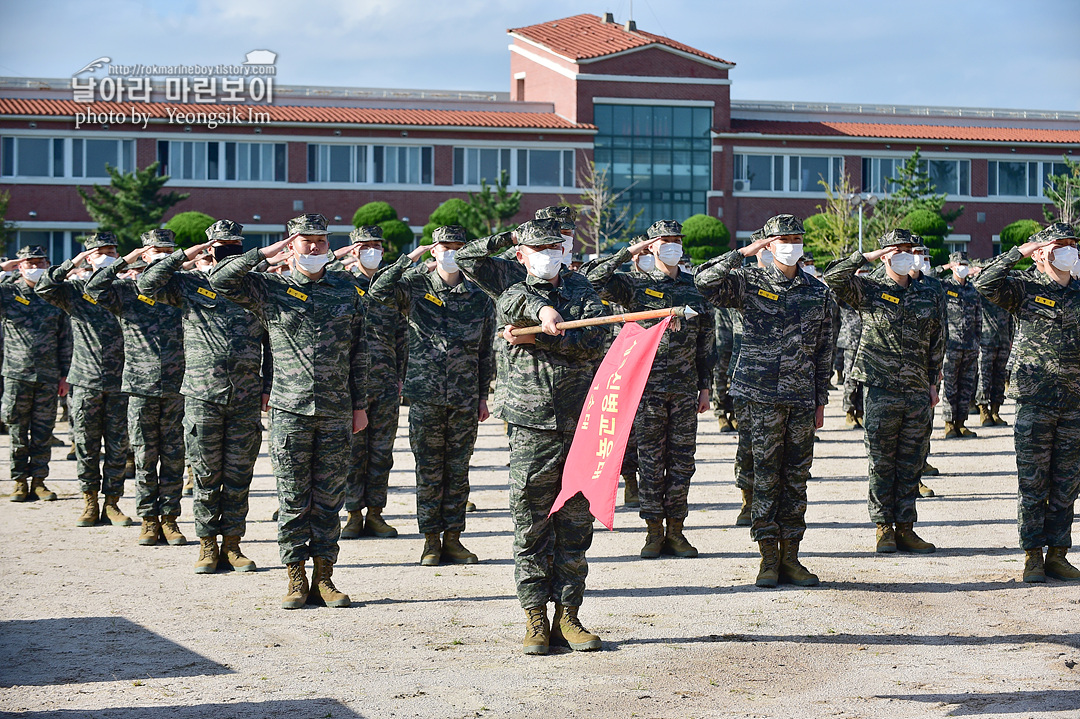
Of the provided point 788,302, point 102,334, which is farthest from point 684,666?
point 102,334

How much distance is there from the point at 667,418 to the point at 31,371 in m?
7.41

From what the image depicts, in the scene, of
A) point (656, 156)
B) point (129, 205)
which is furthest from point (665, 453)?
point (656, 156)

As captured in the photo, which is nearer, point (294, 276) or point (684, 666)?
point (684, 666)

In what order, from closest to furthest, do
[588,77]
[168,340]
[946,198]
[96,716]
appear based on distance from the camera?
[96,716]
[168,340]
[588,77]
[946,198]

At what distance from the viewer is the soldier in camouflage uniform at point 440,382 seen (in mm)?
9266

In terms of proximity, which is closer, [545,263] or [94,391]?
[545,263]

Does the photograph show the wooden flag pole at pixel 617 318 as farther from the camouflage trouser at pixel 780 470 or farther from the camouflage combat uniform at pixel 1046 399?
→ the camouflage combat uniform at pixel 1046 399

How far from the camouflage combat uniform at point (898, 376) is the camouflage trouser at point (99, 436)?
22.1ft

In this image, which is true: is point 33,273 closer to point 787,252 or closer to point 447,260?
point 447,260

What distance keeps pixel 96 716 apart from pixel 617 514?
6500 mm

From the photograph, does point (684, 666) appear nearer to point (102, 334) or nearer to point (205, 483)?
point (205, 483)

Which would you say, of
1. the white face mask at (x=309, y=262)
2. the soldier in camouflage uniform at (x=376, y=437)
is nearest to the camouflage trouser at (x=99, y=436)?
the soldier in camouflage uniform at (x=376, y=437)

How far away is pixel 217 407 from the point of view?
350 inches

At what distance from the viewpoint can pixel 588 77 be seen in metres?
47.1
